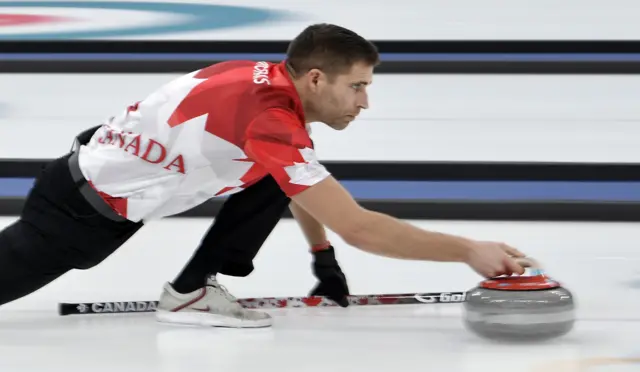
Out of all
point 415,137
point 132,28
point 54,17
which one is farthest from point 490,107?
point 54,17

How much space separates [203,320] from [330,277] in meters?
0.29

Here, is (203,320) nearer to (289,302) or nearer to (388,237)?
(289,302)

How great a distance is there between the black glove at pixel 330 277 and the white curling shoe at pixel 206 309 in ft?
0.57

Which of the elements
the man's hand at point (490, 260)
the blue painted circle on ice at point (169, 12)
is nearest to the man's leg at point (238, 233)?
the man's hand at point (490, 260)

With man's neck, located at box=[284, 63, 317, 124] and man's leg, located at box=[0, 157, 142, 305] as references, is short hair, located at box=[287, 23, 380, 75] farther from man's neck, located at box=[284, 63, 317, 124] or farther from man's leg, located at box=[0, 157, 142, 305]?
man's leg, located at box=[0, 157, 142, 305]

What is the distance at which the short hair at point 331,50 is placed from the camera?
200 cm

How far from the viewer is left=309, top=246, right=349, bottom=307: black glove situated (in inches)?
93.2

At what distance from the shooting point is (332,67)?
2010mm

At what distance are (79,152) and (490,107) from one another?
2699mm

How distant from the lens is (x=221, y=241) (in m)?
2.25

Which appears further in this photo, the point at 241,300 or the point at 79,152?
the point at 241,300

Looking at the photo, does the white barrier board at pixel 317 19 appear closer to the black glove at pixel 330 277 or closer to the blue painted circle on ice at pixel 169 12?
the blue painted circle on ice at pixel 169 12

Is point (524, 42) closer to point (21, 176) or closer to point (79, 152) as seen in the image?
point (21, 176)

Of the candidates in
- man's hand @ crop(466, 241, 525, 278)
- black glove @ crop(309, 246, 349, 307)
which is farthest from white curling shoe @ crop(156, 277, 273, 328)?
man's hand @ crop(466, 241, 525, 278)
